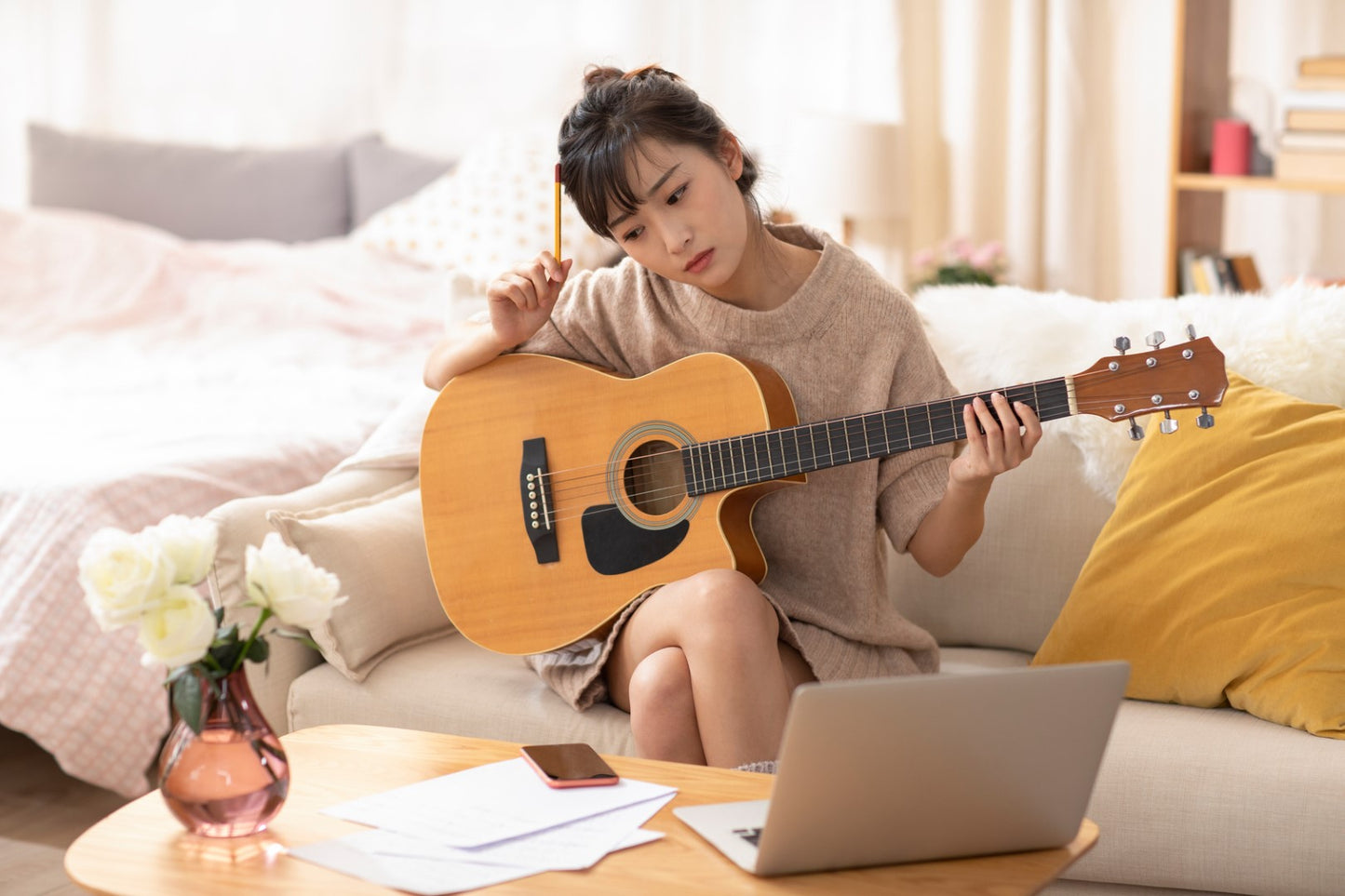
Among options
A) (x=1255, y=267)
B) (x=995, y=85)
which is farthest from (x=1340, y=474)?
(x=995, y=85)

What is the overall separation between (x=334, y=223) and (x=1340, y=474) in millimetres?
2849

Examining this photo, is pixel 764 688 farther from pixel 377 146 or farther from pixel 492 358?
pixel 377 146

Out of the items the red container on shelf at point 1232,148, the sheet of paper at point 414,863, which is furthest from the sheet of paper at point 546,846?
→ the red container on shelf at point 1232,148

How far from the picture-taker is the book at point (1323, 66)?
9.35ft

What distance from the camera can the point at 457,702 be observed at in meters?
1.74

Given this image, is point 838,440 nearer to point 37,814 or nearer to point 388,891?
A: point 388,891

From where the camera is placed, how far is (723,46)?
3953mm

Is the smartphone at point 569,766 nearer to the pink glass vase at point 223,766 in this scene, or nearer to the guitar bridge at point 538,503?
the pink glass vase at point 223,766

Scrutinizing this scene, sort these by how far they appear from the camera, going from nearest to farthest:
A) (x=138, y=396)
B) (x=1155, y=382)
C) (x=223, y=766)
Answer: (x=223, y=766) < (x=1155, y=382) < (x=138, y=396)

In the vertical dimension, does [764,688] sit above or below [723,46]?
below

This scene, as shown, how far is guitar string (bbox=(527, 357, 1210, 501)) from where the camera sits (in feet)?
4.58

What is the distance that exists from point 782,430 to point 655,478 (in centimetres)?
18

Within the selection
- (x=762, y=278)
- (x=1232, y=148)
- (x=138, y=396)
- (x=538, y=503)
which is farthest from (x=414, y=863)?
(x=1232, y=148)

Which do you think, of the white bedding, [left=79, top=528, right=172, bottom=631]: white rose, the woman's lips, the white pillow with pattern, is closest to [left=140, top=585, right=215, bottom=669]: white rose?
[left=79, top=528, right=172, bottom=631]: white rose
